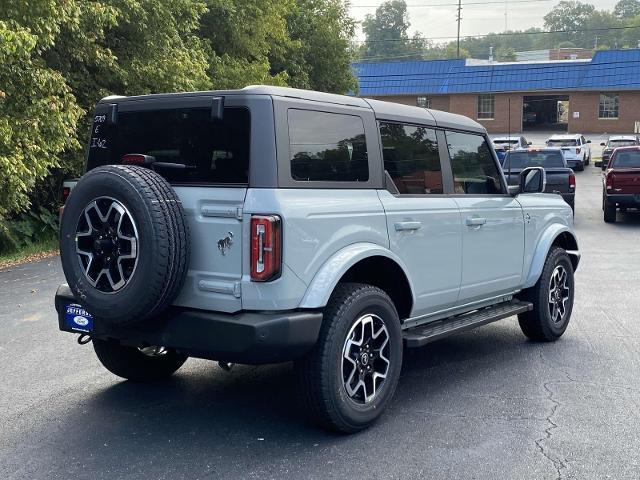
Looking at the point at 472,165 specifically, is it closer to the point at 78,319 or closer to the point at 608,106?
the point at 78,319

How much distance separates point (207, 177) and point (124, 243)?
637 millimetres

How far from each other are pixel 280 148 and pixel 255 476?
1.83 metres

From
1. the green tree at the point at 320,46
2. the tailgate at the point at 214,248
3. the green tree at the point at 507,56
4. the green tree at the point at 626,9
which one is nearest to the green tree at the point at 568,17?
the green tree at the point at 626,9

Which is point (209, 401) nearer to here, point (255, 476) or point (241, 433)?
point (241, 433)

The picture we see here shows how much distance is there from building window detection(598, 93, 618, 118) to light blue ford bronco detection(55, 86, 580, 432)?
2157 inches

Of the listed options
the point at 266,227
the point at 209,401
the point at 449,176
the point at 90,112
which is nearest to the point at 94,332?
the point at 209,401

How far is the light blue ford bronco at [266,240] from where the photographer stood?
170 inches

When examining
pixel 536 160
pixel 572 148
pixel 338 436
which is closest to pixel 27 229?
pixel 338 436

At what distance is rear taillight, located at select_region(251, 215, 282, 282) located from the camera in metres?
4.26

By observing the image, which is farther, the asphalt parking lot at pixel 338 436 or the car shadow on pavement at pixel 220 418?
the car shadow on pavement at pixel 220 418

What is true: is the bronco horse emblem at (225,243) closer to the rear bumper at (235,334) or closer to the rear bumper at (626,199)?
the rear bumper at (235,334)

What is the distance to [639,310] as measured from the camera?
28.3 feet

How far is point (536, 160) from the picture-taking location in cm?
2033

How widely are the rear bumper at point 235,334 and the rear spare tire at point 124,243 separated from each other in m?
0.17
